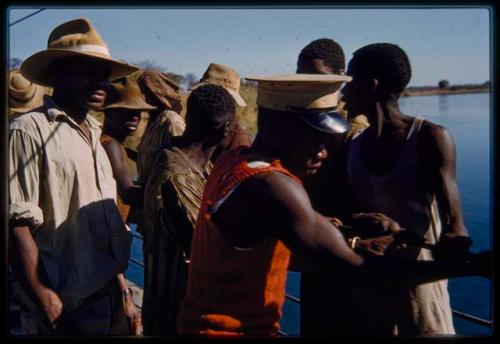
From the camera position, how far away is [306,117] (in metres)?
2.23

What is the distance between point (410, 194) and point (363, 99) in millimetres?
510

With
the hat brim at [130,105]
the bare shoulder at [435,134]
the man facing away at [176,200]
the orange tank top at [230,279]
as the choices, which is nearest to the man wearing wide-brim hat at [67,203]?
the man facing away at [176,200]

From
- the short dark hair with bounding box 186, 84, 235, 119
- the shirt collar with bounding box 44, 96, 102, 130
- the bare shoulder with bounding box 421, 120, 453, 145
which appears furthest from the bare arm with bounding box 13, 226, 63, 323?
the bare shoulder with bounding box 421, 120, 453, 145

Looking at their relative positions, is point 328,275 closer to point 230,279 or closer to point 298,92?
point 230,279

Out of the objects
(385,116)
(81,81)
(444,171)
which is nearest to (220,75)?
(81,81)

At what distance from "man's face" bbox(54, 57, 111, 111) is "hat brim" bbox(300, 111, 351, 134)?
1.22m

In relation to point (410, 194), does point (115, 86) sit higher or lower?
higher

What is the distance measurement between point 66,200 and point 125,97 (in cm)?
162

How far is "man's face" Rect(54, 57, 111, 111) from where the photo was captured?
2969 millimetres

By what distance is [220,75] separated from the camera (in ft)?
15.0

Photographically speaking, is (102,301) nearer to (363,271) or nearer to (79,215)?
(79,215)

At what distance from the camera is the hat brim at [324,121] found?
7.27ft

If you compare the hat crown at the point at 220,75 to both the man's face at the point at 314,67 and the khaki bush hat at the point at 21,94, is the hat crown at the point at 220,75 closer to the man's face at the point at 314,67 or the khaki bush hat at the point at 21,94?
the man's face at the point at 314,67

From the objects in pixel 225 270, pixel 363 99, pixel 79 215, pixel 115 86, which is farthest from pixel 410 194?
pixel 115 86
